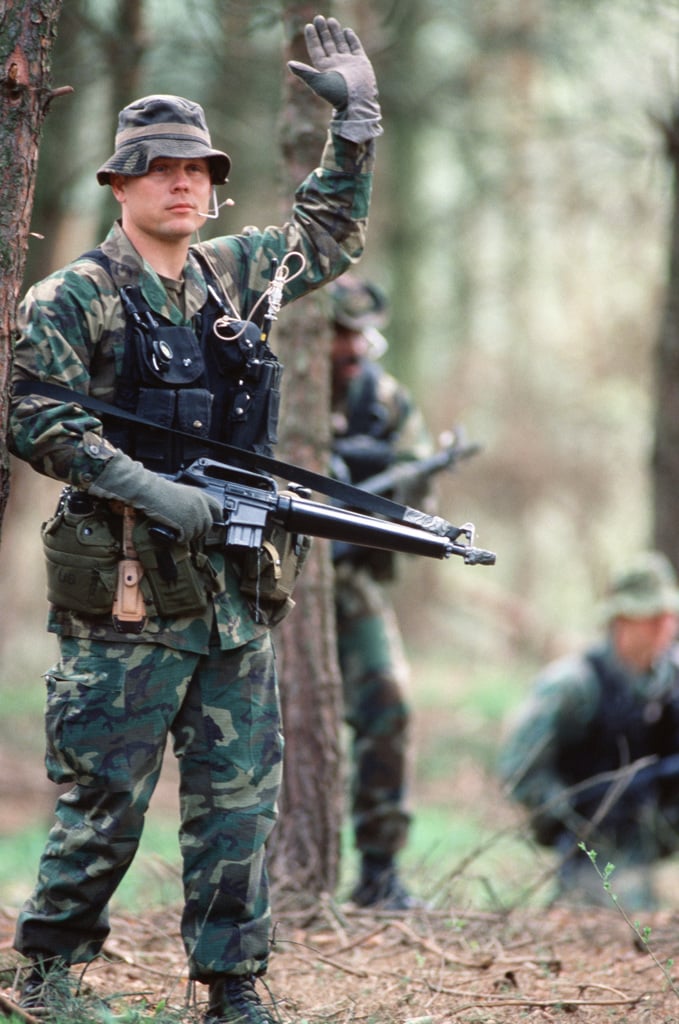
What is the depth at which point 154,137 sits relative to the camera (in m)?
3.37

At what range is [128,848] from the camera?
11.2 ft

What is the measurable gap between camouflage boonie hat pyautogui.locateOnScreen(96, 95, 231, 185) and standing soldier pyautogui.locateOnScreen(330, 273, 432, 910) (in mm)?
2601

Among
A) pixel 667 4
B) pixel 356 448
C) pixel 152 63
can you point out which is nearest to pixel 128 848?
pixel 356 448

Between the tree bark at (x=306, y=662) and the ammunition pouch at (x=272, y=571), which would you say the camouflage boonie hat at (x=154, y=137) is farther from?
the tree bark at (x=306, y=662)

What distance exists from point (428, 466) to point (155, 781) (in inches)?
119

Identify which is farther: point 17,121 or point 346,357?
point 346,357

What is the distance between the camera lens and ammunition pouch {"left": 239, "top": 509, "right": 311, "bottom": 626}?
11.4ft

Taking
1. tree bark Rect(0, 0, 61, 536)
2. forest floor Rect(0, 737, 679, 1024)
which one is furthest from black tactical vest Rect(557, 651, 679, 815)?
tree bark Rect(0, 0, 61, 536)

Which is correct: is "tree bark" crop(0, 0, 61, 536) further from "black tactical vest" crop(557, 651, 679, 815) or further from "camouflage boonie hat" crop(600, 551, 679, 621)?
"black tactical vest" crop(557, 651, 679, 815)

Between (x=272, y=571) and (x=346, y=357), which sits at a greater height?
(x=346, y=357)

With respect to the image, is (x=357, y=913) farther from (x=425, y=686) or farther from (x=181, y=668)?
(x=425, y=686)

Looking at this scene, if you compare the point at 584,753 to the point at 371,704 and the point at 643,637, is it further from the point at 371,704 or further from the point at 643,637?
the point at 371,704

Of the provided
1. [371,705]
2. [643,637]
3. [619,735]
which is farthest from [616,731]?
[371,705]

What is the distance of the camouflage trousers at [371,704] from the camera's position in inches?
236
